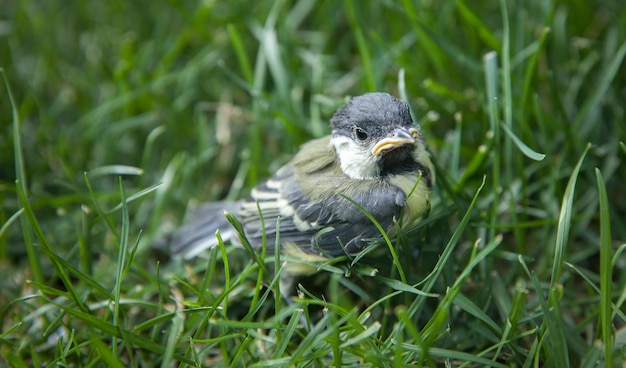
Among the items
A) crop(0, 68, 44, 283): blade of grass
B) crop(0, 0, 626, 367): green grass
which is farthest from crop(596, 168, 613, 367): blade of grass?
crop(0, 68, 44, 283): blade of grass

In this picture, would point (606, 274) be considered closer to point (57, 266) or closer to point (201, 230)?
point (201, 230)

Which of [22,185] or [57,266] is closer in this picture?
[57,266]

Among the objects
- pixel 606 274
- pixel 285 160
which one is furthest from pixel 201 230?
pixel 606 274

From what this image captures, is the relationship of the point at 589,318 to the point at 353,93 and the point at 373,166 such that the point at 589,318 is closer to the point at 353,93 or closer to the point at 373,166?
the point at 373,166

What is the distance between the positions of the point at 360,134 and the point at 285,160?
69cm

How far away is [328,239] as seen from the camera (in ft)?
5.23

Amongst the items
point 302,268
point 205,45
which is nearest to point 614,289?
point 302,268

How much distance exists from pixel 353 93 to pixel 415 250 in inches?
34.9

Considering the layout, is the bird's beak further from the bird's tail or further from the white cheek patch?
the bird's tail

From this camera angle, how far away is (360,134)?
1562 mm

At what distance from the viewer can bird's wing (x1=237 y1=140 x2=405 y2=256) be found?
1528 mm

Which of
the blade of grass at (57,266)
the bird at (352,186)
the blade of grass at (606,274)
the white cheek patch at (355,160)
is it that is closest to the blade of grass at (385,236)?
the bird at (352,186)

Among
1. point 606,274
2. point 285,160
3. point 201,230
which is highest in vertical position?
point 606,274

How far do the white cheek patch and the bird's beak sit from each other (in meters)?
0.04
